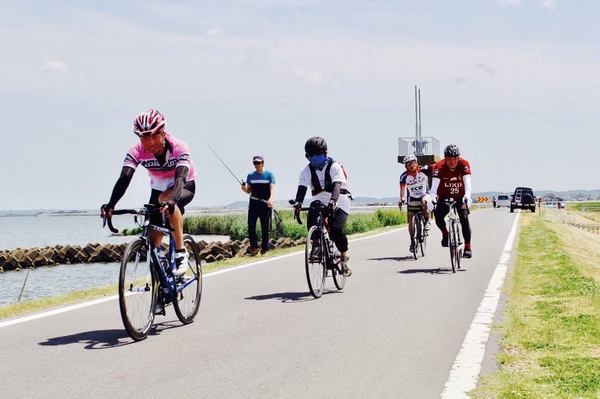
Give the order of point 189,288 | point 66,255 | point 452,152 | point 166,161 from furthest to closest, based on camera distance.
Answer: point 66,255
point 452,152
point 189,288
point 166,161

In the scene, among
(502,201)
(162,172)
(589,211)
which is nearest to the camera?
(162,172)

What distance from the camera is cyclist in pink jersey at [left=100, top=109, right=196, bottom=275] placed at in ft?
25.1

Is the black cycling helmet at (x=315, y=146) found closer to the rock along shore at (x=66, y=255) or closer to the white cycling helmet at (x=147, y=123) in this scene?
the white cycling helmet at (x=147, y=123)

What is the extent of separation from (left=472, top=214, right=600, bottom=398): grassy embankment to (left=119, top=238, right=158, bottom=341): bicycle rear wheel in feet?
10.5

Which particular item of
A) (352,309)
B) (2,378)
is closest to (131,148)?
(2,378)

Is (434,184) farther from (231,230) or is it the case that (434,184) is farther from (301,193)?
(231,230)

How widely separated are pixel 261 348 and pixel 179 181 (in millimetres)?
1749

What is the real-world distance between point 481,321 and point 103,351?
4.04 m

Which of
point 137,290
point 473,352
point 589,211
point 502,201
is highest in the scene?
point 502,201

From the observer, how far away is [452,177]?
14523 millimetres

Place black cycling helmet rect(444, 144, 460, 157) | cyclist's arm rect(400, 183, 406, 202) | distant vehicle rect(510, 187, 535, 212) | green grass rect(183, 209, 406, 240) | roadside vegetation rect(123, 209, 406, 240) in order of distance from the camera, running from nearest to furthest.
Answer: black cycling helmet rect(444, 144, 460, 157) → cyclist's arm rect(400, 183, 406, 202) → roadside vegetation rect(123, 209, 406, 240) → green grass rect(183, 209, 406, 240) → distant vehicle rect(510, 187, 535, 212)

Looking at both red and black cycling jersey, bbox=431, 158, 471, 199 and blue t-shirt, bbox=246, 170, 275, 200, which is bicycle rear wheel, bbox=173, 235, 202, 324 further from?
blue t-shirt, bbox=246, 170, 275, 200

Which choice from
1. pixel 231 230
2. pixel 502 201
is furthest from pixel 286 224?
pixel 502 201

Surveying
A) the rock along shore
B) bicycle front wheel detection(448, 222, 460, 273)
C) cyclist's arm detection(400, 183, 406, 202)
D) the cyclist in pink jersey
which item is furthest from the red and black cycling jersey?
the rock along shore
